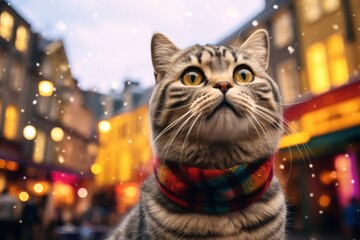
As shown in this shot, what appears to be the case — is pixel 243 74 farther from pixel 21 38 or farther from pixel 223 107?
pixel 21 38

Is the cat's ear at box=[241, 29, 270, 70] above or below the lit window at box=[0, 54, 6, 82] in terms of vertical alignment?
below

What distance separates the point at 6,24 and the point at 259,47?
5.78 m

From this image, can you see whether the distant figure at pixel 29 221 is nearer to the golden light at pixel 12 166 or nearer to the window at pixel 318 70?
the golden light at pixel 12 166

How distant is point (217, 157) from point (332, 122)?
5.97 metres

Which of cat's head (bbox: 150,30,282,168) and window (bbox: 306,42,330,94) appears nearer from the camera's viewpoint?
cat's head (bbox: 150,30,282,168)

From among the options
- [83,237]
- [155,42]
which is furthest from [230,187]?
[83,237]

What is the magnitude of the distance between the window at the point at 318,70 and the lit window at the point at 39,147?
6437mm

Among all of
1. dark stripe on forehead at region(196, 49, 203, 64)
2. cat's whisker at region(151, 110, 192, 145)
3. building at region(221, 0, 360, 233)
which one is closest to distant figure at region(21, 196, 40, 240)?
building at region(221, 0, 360, 233)

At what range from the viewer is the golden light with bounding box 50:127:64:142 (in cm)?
822

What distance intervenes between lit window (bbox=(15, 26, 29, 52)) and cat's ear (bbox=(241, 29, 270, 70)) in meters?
6.15

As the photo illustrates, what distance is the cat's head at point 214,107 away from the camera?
1.19m

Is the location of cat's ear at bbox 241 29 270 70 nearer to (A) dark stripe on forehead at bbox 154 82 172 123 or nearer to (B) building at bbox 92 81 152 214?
(A) dark stripe on forehead at bbox 154 82 172 123

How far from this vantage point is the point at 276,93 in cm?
144

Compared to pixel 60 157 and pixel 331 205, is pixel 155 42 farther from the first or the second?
pixel 60 157
